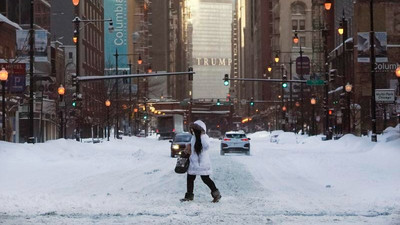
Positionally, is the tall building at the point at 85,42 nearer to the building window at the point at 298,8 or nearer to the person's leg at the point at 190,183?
the person's leg at the point at 190,183

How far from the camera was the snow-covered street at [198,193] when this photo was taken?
1182 centimetres

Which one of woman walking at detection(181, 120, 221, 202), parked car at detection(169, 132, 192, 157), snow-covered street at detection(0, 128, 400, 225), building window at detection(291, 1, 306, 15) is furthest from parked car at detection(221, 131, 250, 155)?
building window at detection(291, 1, 306, 15)

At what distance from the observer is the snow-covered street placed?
1182 cm

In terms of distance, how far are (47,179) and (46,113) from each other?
5176cm

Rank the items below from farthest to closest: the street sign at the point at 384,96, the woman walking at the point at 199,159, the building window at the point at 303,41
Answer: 1. the building window at the point at 303,41
2. the street sign at the point at 384,96
3. the woman walking at the point at 199,159

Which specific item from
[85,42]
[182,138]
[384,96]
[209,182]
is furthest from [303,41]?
[209,182]

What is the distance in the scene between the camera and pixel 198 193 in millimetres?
16516

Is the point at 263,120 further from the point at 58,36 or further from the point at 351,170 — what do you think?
the point at 351,170

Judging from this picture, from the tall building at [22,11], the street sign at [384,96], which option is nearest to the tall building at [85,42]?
the tall building at [22,11]

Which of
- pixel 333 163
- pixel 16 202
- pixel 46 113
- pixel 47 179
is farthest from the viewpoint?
pixel 46 113

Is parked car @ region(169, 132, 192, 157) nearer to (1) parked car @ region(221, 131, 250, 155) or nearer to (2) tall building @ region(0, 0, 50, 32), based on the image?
(1) parked car @ region(221, 131, 250, 155)

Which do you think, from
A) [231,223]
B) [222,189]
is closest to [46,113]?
[222,189]

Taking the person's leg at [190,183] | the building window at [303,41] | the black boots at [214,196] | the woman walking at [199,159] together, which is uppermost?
the building window at [303,41]

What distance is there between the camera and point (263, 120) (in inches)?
6811
